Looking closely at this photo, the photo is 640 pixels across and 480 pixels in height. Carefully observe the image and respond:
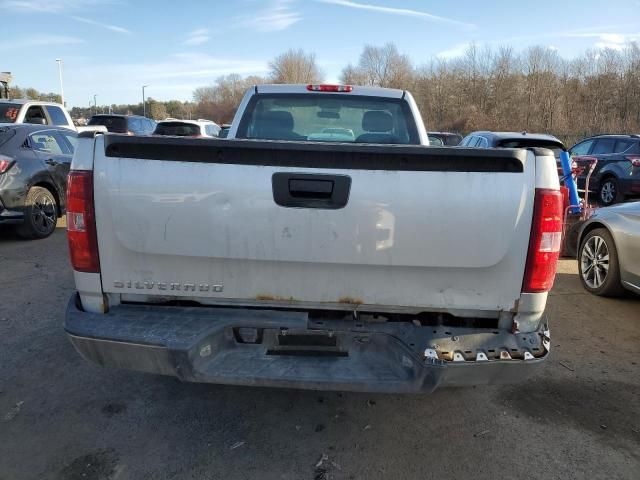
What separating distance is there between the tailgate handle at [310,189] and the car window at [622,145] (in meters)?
12.6

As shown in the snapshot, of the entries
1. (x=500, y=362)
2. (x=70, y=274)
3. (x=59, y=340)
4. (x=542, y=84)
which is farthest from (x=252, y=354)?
(x=542, y=84)

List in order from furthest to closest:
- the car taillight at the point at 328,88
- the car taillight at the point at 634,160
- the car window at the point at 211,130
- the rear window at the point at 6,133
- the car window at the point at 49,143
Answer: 1. the car window at the point at 211,130
2. the car taillight at the point at 634,160
3. the car window at the point at 49,143
4. the rear window at the point at 6,133
5. the car taillight at the point at 328,88

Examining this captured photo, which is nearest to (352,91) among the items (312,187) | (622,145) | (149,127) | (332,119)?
(332,119)

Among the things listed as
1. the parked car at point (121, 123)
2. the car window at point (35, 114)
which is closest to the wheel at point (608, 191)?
the car window at point (35, 114)

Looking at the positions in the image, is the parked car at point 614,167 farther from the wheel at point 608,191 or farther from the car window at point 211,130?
the car window at point 211,130

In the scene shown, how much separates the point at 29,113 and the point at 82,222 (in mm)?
10963

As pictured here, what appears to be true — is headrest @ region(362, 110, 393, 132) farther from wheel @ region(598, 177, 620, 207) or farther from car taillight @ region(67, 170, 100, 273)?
wheel @ region(598, 177, 620, 207)

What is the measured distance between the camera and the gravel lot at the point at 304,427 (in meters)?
2.58

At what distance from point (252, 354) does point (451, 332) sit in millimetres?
999

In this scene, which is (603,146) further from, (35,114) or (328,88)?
(35,114)

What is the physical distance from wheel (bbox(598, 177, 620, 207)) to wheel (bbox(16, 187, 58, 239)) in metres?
12.1

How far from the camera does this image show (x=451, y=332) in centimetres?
240

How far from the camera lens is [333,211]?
228 cm

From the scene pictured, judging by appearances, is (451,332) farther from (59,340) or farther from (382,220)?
(59,340)
